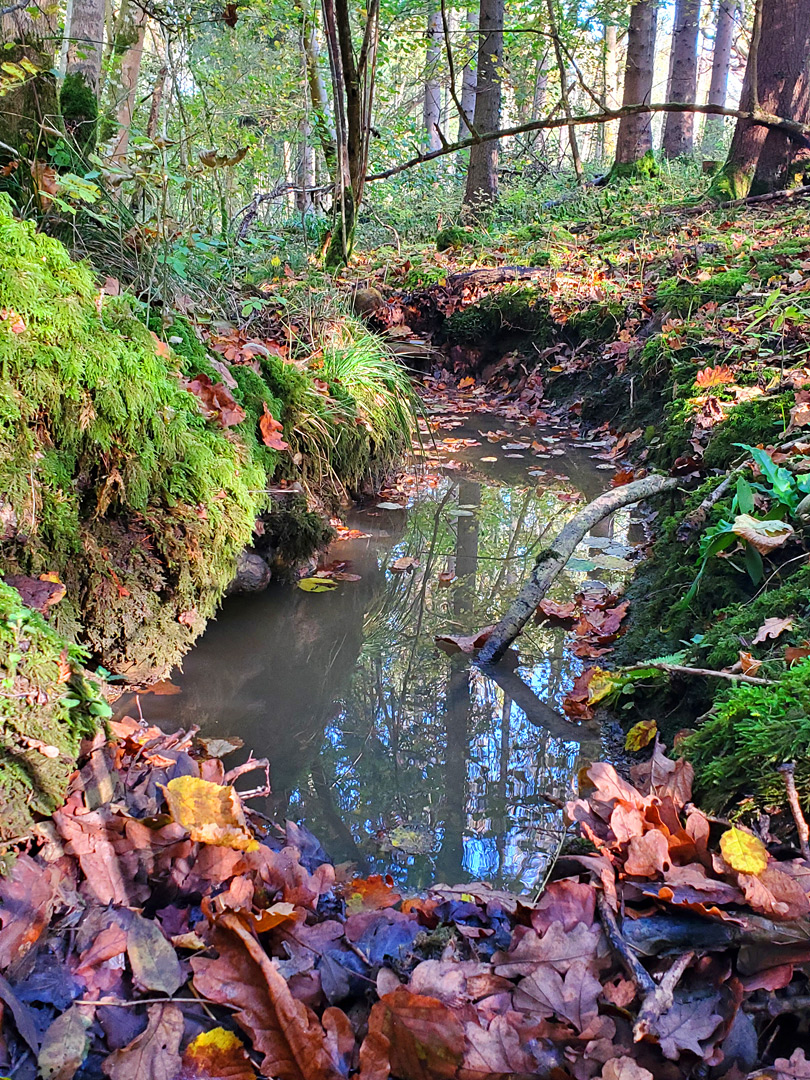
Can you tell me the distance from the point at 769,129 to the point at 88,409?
322 inches

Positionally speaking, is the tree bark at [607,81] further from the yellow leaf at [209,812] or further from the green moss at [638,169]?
the yellow leaf at [209,812]

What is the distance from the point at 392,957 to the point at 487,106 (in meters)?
12.3

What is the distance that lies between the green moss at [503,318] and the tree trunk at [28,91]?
4.64 m

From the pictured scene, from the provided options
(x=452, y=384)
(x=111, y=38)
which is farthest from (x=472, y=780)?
(x=111, y=38)

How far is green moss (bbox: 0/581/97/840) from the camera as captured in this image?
150 cm

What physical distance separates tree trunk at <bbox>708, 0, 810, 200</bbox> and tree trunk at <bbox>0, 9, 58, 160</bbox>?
6884 mm

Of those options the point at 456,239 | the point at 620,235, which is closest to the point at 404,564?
the point at 620,235

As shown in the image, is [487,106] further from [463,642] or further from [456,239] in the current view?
[463,642]

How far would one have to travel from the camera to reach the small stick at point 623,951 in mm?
1207

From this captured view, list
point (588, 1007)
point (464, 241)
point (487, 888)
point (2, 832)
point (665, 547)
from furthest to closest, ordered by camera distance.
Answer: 1. point (464, 241)
2. point (665, 547)
3. point (487, 888)
4. point (2, 832)
5. point (588, 1007)

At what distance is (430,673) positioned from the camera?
288 cm

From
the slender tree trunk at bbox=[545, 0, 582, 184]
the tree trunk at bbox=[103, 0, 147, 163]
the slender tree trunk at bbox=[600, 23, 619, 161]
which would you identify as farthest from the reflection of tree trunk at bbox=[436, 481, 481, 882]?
the slender tree trunk at bbox=[600, 23, 619, 161]

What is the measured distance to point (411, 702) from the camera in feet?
8.87

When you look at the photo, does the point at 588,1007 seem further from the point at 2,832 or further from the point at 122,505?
the point at 122,505
